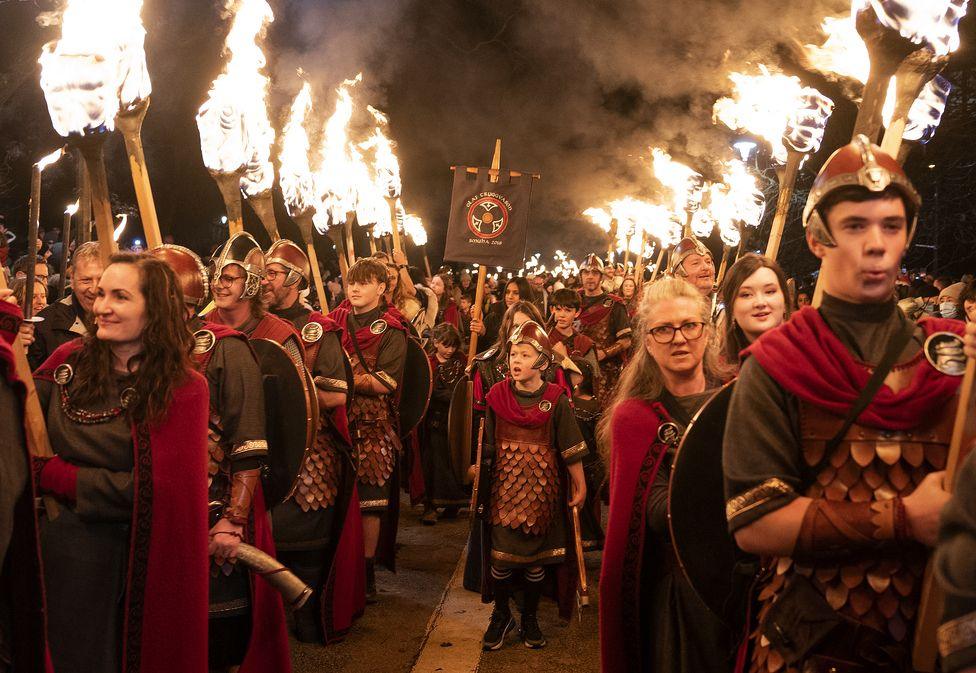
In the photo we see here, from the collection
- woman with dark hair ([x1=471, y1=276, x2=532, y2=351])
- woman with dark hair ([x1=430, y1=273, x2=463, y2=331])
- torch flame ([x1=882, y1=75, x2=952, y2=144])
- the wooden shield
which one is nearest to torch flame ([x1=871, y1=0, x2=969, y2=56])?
torch flame ([x1=882, y1=75, x2=952, y2=144])

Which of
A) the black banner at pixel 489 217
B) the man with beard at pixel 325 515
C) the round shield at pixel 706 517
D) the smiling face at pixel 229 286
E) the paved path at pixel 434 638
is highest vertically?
the black banner at pixel 489 217

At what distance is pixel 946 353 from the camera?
2.08 m

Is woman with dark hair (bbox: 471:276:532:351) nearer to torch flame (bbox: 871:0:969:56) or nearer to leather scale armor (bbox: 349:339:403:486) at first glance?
leather scale armor (bbox: 349:339:403:486)

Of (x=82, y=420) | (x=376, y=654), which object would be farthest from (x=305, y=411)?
(x=376, y=654)

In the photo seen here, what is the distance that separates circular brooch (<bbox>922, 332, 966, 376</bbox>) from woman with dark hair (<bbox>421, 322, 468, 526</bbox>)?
703 centimetres

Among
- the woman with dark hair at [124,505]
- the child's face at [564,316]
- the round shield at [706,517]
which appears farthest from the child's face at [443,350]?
the round shield at [706,517]

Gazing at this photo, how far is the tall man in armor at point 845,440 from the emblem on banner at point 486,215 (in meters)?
5.90

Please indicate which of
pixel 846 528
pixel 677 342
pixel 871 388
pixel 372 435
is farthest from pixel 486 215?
pixel 846 528

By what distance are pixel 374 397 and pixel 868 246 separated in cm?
496

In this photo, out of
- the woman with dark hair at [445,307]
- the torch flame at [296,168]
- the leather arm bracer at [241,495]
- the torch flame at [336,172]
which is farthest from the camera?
the woman with dark hair at [445,307]

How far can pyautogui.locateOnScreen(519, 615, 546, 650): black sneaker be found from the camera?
5547mm

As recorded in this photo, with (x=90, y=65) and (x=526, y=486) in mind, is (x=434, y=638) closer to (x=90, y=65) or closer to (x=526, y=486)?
(x=526, y=486)

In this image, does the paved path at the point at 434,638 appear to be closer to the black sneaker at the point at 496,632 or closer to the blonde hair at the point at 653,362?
the black sneaker at the point at 496,632

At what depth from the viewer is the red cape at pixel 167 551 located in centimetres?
329
